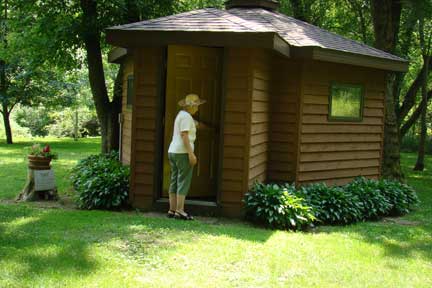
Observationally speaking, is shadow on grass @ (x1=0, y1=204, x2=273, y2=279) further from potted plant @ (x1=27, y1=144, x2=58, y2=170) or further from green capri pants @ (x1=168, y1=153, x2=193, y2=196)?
potted plant @ (x1=27, y1=144, x2=58, y2=170)

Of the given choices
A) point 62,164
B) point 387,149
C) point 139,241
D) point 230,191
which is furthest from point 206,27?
point 62,164

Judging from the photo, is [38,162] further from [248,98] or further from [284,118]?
[284,118]

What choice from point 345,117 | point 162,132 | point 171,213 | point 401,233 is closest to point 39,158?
point 162,132

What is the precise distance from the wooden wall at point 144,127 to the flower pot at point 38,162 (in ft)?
6.46

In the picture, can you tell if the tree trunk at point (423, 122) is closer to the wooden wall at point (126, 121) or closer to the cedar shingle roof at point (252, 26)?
the cedar shingle roof at point (252, 26)

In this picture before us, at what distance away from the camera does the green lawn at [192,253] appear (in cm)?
472

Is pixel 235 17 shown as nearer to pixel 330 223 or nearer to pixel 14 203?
pixel 330 223

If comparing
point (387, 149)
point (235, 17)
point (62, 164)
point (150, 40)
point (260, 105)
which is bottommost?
point (62, 164)

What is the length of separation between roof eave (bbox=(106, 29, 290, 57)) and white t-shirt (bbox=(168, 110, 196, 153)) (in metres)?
1.02

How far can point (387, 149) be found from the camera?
12.5 meters

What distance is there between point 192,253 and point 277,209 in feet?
6.45

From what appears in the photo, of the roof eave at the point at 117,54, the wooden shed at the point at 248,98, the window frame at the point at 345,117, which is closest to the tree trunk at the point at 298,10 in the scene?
the wooden shed at the point at 248,98

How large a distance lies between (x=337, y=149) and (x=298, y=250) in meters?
3.67

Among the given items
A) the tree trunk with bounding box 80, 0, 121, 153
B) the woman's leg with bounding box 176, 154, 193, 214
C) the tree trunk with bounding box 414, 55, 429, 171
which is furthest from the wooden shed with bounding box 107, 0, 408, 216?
the tree trunk with bounding box 414, 55, 429, 171
